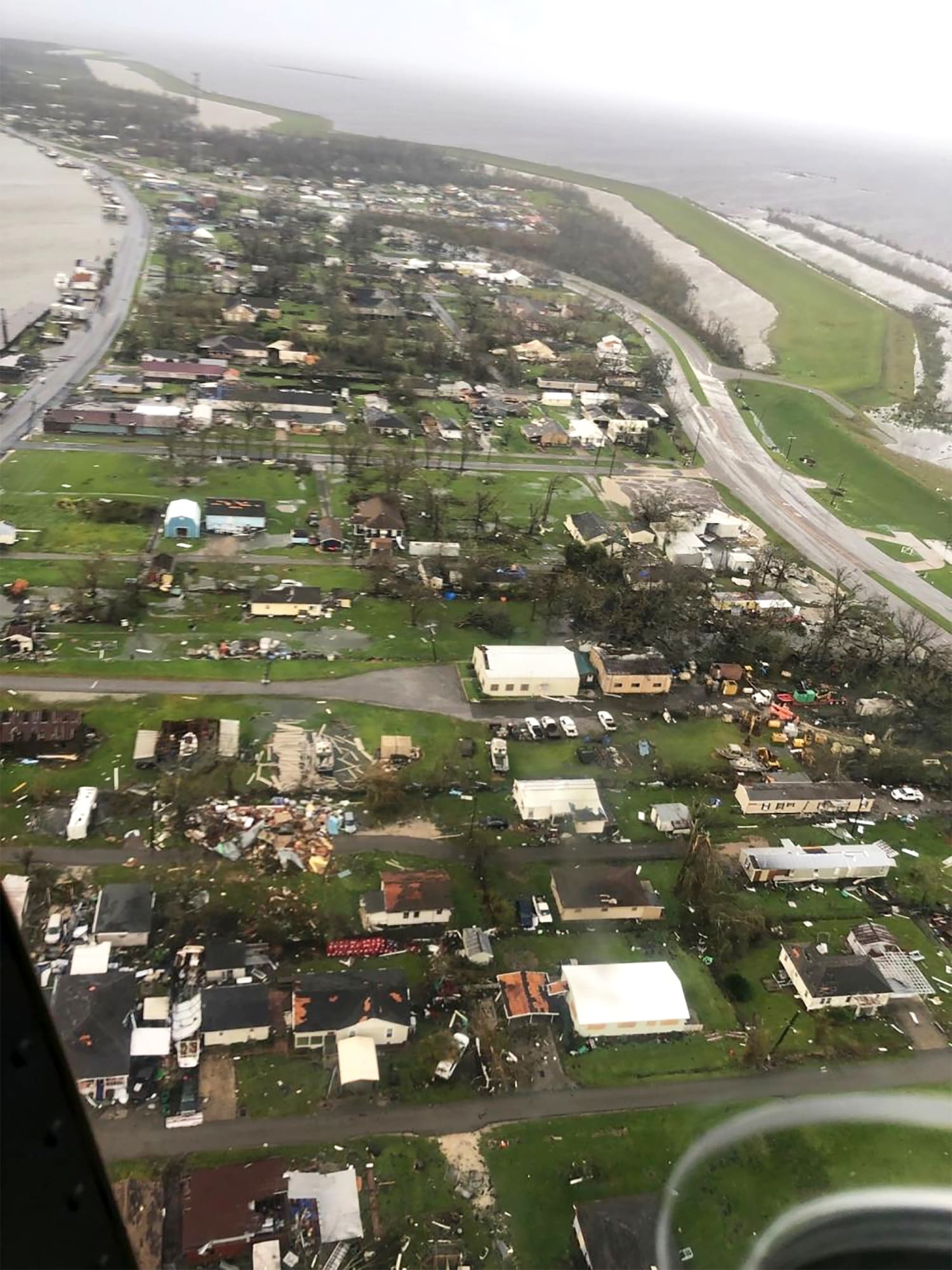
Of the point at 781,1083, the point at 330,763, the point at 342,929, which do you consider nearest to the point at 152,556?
the point at 330,763

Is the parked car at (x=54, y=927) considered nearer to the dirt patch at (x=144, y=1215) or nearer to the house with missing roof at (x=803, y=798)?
the dirt patch at (x=144, y=1215)

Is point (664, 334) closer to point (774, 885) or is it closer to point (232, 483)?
point (232, 483)

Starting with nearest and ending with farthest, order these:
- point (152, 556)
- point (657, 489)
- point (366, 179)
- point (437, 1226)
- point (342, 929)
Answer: point (437, 1226), point (342, 929), point (152, 556), point (657, 489), point (366, 179)

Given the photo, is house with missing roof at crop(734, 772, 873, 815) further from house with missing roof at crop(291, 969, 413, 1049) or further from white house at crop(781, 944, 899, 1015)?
house with missing roof at crop(291, 969, 413, 1049)

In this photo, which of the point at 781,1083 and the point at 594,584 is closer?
the point at 781,1083

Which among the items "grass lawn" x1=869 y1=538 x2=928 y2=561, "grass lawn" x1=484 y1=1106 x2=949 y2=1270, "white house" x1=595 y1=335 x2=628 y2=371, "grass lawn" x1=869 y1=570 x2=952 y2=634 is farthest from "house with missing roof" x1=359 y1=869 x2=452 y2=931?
"white house" x1=595 y1=335 x2=628 y2=371

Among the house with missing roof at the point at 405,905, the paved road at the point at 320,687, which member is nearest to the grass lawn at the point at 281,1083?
the house with missing roof at the point at 405,905

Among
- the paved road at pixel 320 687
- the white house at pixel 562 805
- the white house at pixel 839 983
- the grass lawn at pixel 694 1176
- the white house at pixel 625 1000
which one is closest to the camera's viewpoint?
the grass lawn at pixel 694 1176

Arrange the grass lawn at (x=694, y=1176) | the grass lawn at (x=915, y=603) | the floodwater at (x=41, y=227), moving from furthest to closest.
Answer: the floodwater at (x=41, y=227), the grass lawn at (x=915, y=603), the grass lawn at (x=694, y=1176)
